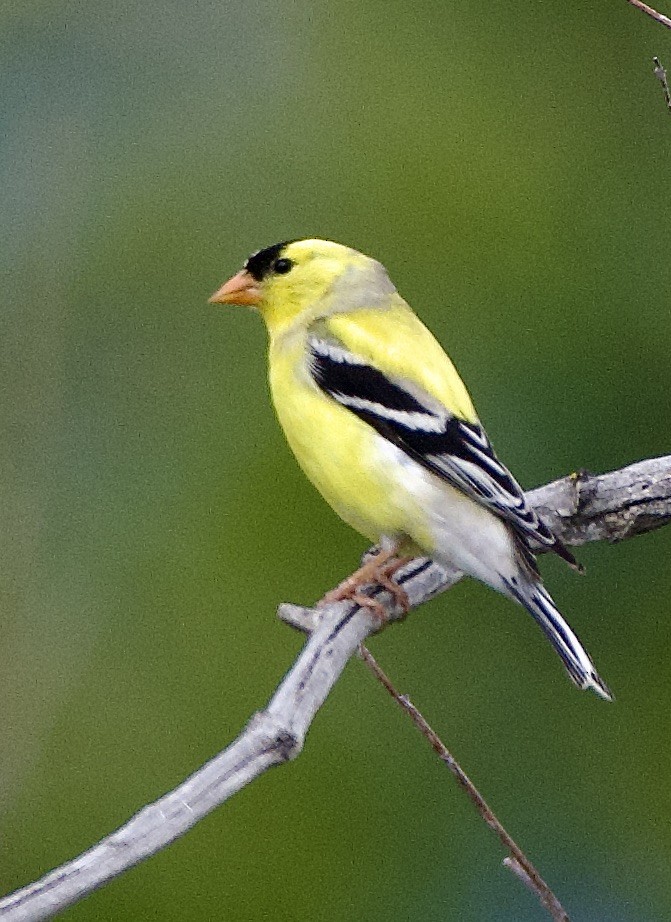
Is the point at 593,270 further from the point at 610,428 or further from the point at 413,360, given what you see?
the point at 413,360

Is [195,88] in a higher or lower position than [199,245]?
higher

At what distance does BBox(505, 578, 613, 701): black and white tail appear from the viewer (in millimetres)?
1977

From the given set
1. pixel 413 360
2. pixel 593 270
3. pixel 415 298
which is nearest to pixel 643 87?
pixel 593 270

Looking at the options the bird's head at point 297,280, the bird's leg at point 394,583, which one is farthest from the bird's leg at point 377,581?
the bird's head at point 297,280

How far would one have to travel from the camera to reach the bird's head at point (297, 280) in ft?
8.35

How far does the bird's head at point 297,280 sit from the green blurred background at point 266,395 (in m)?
0.33

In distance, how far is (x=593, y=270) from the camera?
3016 mm

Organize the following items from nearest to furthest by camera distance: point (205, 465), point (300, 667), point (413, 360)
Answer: point (300, 667) < point (413, 360) < point (205, 465)

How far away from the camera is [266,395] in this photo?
114 inches

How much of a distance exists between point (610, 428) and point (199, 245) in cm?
93

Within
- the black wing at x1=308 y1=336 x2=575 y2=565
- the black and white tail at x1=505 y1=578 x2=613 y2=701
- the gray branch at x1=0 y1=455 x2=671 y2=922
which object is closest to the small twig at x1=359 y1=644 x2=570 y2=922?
the gray branch at x1=0 y1=455 x2=671 y2=922

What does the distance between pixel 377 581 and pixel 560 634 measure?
0.39m

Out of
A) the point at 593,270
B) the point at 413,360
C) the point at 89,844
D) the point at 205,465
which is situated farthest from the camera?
the point at 593,270

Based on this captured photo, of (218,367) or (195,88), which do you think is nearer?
(218,367)
